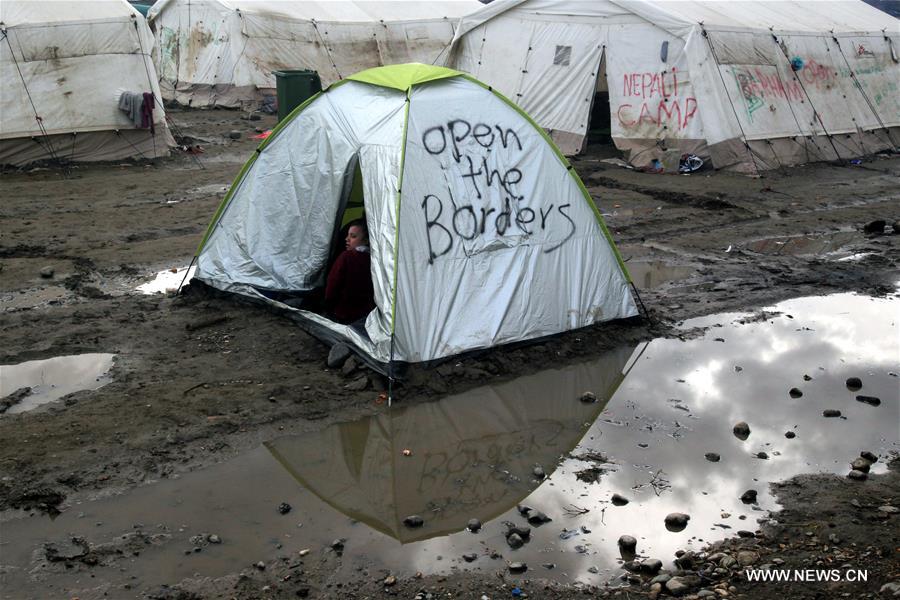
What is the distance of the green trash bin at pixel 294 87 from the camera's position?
17.1 m

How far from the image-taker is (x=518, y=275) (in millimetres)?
7836

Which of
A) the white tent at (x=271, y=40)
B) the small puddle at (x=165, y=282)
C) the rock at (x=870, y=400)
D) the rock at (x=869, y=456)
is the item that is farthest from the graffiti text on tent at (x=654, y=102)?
the rock at (x=869, y=456)

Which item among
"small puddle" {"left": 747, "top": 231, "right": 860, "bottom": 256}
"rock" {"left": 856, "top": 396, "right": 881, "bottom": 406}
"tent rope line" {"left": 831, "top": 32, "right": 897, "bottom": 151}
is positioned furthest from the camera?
"tent rope line" {"left": 831, "top": 32, "right": 897, "bottom": 151}

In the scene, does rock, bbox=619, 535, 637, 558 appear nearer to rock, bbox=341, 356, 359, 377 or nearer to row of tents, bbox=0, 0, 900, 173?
rock, bbox=341, 356, 359, 377

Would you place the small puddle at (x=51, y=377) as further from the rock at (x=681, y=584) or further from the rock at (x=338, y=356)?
the rock at (x=681, y=584)

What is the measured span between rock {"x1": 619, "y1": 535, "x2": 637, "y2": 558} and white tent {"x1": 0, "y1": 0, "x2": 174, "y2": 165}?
13662mm

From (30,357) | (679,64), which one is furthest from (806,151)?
(30,357)

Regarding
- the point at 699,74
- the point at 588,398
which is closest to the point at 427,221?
the point at 588,398

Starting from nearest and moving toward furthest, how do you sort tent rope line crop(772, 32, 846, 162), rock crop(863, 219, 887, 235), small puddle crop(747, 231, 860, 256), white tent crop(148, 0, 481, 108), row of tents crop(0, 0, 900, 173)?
small puddle crop(747, 231, 860, 256) < rock crop(863, 219, 887, 235) < row of tents crop(0, 0, 900, 173) < tent rope line crop(772, 32, 846, 162) < white tent crop(148, 0, 481, 108)

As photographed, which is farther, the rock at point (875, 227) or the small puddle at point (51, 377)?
the rock at point (875, 227)

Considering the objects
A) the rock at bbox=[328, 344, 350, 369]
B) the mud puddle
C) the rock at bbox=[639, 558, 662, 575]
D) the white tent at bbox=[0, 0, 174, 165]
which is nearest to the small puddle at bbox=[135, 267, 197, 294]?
the rock at bbox=[328, 344, 350, 369]

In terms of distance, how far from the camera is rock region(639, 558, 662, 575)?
4941 millimetres

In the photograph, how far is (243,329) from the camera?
26.8ft

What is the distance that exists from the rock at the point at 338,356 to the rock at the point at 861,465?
3.98 metres
